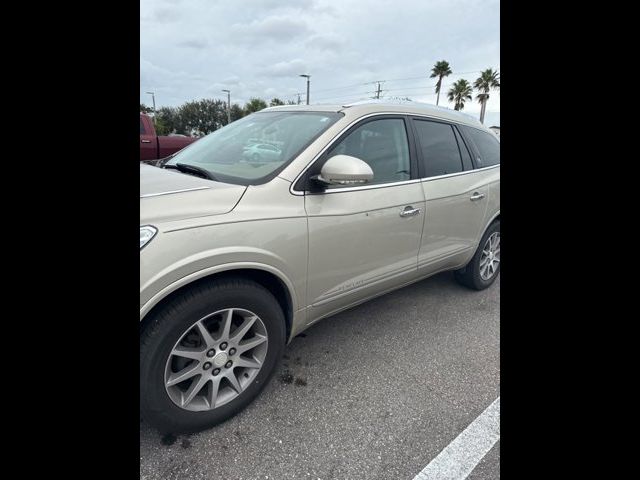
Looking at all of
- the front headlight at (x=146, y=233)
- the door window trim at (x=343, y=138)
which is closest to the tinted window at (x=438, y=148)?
the door window trim at (x=343, y=138)

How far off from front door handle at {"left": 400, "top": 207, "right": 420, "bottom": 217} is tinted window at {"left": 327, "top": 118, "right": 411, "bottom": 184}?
0.75 feet

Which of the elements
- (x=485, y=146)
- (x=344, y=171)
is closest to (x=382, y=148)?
(x=344, y=171)

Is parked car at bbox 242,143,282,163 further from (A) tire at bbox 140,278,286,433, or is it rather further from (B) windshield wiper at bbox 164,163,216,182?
(A) tire at bbox 140,278,286,433

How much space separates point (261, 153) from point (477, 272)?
2546 mm

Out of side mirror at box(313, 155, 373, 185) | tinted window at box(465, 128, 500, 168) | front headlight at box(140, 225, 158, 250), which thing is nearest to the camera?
front headlight at box(140, 225, 158, 250)

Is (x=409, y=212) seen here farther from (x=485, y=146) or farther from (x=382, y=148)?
(x=485, y=146)

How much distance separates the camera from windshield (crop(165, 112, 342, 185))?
2.15m

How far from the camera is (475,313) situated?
133 inches

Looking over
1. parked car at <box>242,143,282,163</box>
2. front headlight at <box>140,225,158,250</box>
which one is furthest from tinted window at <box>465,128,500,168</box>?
front headlight at <box>140,225,158,250</box>

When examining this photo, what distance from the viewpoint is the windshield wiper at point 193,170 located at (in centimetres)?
219

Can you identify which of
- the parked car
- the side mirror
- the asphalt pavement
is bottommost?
the asphalt pavement
